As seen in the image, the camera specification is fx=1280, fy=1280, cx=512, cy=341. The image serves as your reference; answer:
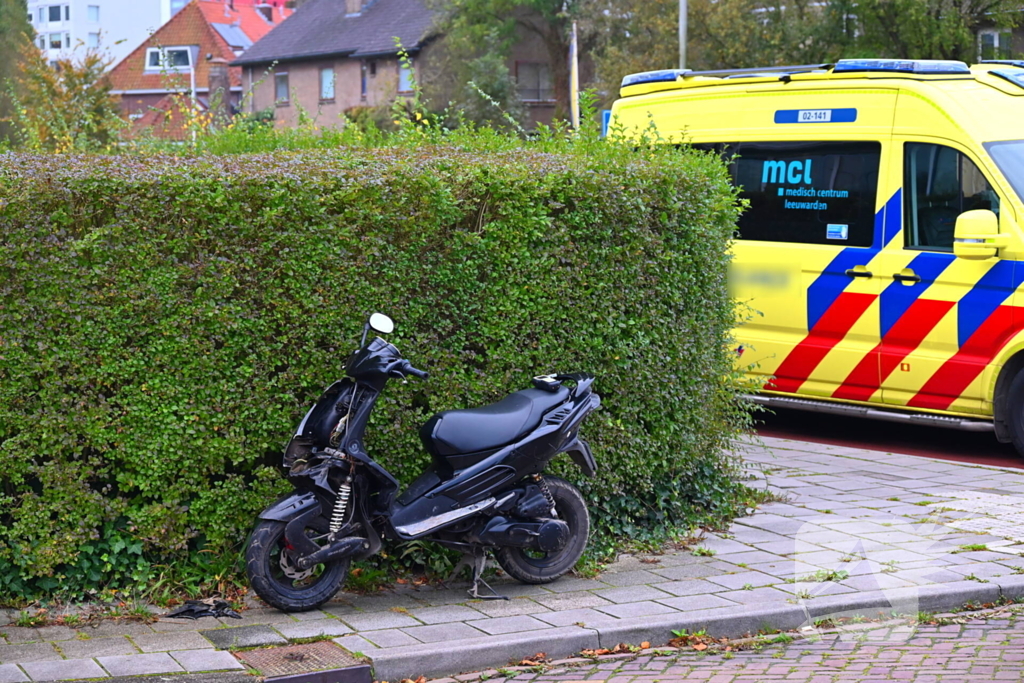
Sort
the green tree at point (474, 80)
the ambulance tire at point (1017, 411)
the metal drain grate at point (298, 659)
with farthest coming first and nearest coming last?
the green tree at point (474, 80) → the ambulance tire at point (1017, 411) → the metal drain grate at point (298, 659)

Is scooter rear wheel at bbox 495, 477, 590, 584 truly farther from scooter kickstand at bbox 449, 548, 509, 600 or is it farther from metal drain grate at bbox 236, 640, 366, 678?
metal drain grate at bbox 236, 640, 366, 678

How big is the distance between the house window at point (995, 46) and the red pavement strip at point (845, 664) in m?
22.0

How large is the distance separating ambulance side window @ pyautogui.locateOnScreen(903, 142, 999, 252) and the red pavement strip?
14.3 feet

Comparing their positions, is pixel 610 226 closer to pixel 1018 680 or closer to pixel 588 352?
pixel 588 352

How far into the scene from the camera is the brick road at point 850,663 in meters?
4.98

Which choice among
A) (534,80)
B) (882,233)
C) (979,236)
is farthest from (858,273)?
(534,80)

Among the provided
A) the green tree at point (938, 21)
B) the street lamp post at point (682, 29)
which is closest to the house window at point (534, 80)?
the street lamp post at point (682, 29)

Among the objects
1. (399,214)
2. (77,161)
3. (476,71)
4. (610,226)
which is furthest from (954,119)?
(476,71)

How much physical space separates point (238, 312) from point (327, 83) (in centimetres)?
6080

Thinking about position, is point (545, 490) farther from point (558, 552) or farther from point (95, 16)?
point (95, 16)

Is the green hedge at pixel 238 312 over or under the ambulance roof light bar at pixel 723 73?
under

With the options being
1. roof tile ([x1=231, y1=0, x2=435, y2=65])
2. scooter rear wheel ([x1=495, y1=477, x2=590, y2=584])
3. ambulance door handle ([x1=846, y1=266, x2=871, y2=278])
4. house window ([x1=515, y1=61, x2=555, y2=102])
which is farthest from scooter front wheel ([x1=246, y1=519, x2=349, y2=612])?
roof tile ([x1=231, y1=0, x2=435, y2=65])

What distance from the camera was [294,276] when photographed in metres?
5.78

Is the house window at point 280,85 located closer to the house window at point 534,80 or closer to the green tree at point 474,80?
the green tree at point 474,80
